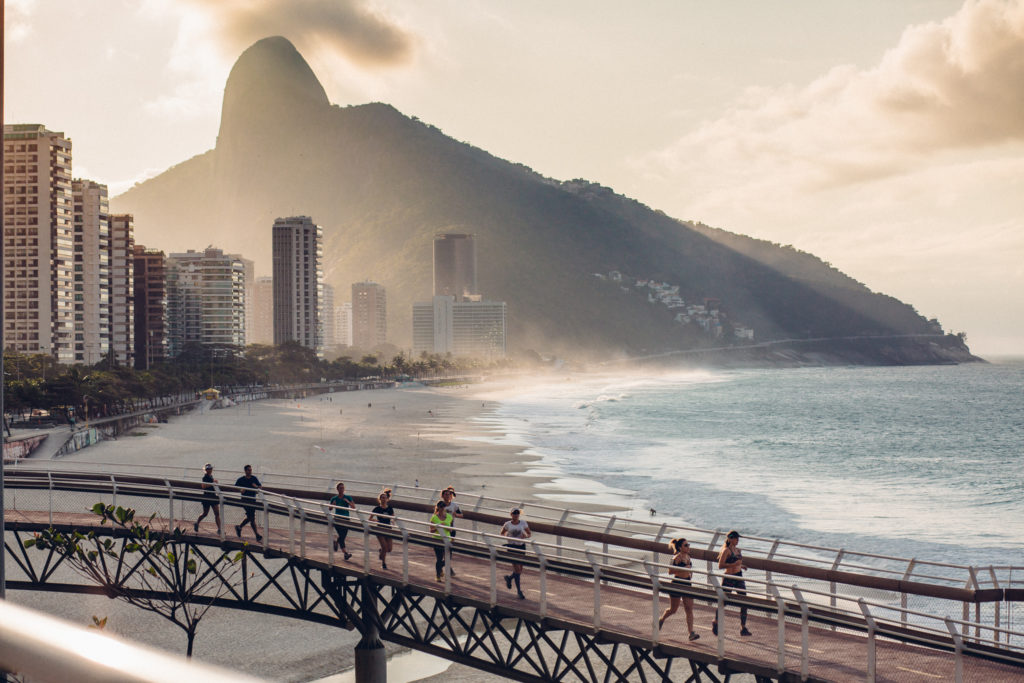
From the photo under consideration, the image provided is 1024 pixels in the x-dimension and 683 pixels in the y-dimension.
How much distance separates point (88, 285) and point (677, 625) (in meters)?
199

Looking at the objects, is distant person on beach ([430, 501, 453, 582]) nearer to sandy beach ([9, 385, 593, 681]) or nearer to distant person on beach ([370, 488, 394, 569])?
distant person on beach ([370, 488, 394, 569])

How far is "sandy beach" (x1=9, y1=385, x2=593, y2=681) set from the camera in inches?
974

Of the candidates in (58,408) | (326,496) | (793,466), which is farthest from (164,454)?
(326,496)

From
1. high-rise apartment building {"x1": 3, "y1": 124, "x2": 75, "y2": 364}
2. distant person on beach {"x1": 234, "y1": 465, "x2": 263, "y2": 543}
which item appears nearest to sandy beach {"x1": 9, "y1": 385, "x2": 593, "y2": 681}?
distant person on beach {"x1": 234, "y1": 465, "x2": 263, "y2": 543}

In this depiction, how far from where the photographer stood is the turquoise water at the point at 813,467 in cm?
4359

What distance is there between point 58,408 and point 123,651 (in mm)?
111098

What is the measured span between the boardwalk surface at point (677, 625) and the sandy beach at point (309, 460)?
3734 mm

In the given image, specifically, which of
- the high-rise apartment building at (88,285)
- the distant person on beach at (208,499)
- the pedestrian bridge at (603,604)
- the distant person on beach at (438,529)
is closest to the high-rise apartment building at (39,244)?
the high-rise apartment building at (88,285)

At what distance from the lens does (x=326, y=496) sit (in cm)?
2466

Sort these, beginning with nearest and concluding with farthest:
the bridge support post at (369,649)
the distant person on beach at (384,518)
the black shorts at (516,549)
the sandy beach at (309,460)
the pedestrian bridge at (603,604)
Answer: the pedestrian bridge at (603,604) → the black shorts at (516,549) → the distant person on beach at (384,518) → the bridge support post at (369,649) → the sandy beach at (309,460)

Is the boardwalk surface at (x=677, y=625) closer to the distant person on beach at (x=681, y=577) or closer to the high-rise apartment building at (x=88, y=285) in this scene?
the distant person on beach at (x=681, y=577)

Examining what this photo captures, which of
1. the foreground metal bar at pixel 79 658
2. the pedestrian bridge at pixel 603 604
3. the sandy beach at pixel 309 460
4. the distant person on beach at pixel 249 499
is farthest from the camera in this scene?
the sandy beach at pixel 309 460

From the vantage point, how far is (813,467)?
2840 inches

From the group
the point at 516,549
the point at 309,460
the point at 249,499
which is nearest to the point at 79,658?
the point at 516,549
